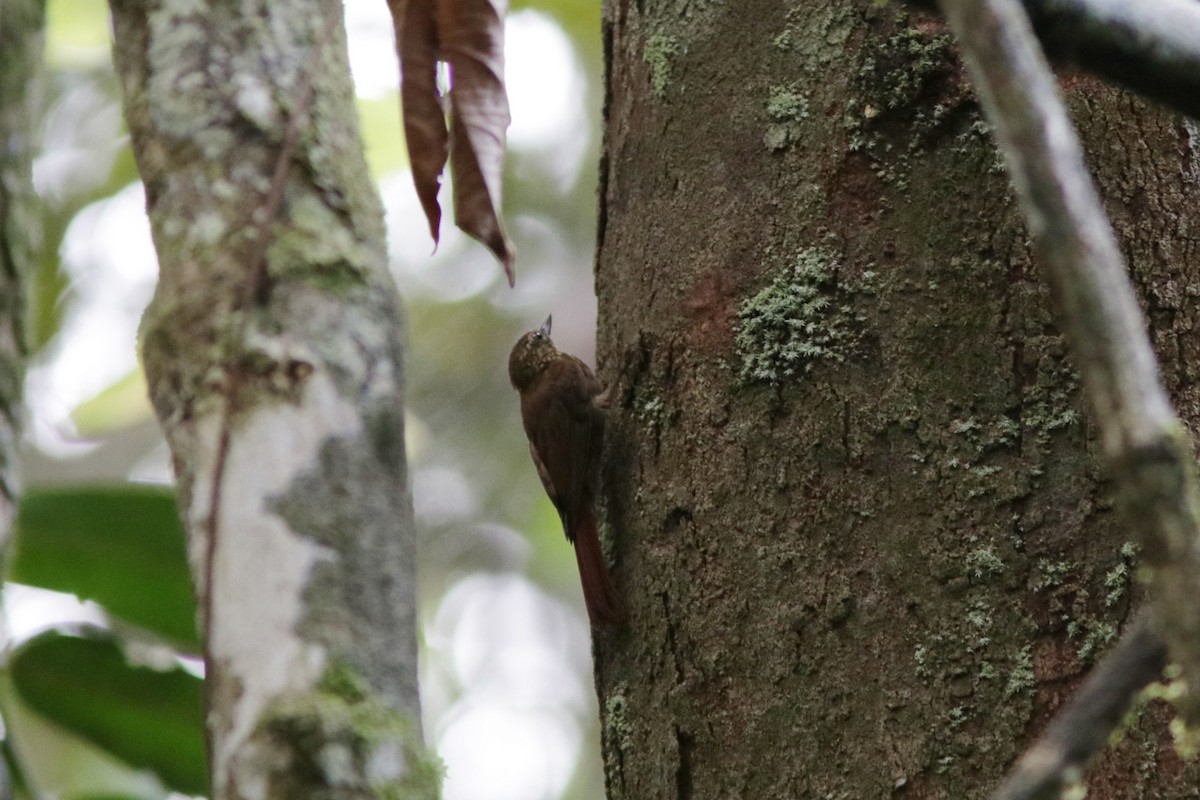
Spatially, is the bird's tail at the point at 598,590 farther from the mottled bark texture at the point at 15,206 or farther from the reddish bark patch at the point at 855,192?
the mottled bark texture at the point at 15,206

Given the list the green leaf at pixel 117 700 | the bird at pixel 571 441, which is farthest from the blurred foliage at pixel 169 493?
the bird at pixel 571 441

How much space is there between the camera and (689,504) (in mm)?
1889

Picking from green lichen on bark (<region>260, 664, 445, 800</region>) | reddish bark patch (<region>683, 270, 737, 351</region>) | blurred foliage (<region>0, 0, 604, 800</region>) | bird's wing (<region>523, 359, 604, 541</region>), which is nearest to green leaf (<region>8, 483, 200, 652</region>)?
blurred foliage (<region>0, 0, 604, 800</region>)

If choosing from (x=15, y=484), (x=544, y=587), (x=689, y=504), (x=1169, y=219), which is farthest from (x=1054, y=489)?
(x=544, y=587)

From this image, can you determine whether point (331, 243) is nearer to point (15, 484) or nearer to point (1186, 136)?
point (15, 484)

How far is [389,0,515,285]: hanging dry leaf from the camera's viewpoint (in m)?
1.40

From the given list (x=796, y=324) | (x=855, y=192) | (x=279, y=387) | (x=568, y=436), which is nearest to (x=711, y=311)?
(x=796, y=324)

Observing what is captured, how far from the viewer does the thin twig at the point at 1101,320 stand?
2.12ft

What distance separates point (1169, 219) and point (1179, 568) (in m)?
1.17

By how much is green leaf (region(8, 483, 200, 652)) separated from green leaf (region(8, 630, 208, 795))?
0.10 metres

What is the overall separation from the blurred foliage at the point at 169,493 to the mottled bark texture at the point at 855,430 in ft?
1.92

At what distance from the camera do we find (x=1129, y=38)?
936 mm

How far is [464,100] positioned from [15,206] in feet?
2.72

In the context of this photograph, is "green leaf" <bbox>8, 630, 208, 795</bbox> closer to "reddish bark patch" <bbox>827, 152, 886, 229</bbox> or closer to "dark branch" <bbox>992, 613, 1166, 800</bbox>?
"reddish bark patch" <bbox>827, 152, 886, 229</bbox>
